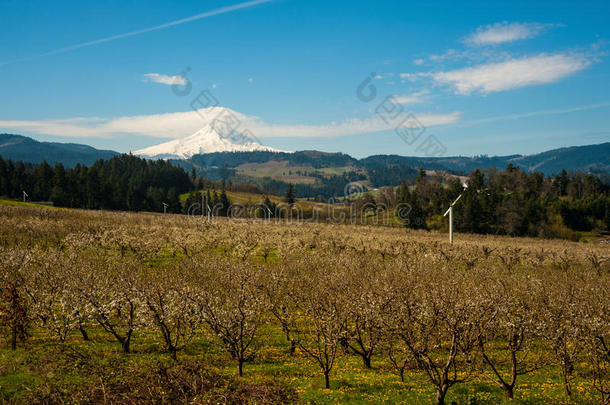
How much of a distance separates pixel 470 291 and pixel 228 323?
46.0 ft

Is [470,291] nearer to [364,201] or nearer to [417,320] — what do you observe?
[417,320]

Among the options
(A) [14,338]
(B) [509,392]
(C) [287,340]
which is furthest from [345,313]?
(A) [14,338]

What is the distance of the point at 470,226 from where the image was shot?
121562 mm

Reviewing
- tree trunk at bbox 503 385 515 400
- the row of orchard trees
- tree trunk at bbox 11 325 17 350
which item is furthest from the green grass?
the row of orchard trees

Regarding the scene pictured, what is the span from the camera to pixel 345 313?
20.5 meters

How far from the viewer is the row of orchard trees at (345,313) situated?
18.0 meters

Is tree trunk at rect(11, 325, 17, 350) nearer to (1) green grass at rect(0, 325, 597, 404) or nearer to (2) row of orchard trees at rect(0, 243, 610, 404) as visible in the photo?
(2) row of orchard trees at rect(0, 243, 610, 404)

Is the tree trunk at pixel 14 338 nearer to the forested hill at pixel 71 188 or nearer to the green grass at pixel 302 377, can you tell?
the green grass at pixel 302 377

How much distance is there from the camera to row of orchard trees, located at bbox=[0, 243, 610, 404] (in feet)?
59.2

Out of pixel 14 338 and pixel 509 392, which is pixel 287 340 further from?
pixel 14 338

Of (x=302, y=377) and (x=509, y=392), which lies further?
(x=302, y=377)

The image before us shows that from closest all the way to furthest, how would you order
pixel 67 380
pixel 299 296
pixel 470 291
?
pixel 67 380, pixel 470 291, pixel 299 296

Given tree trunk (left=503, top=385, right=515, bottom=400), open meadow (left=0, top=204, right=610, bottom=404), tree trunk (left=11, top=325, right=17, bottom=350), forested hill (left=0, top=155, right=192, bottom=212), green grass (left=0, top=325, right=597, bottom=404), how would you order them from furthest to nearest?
forested hill (left=0, top=155, right=192, bottom=212) → tree trunk (left=11, top=325, right=17, bottom=350) → tree trunk (left=503, top=385, right=515, bottom=400) → green grass (left=0, top=325, right=597, bottom=404) → open meadow (left=0, top=204, right=610, bottom=404)

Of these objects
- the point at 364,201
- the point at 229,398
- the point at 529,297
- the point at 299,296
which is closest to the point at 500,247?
the point at 529,297
